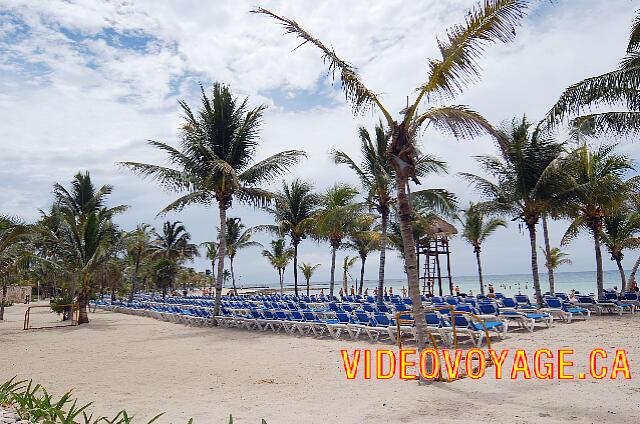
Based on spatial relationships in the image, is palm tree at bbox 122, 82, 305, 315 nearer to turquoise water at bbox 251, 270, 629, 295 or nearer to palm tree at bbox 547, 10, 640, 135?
palm tree at bbox 547, 10, 640, 135

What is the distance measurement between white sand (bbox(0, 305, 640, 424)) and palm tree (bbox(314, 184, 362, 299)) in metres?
4.89

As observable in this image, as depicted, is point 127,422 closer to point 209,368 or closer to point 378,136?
point 209,368

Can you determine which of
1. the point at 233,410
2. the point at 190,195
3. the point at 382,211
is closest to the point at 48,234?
the point at 190,195

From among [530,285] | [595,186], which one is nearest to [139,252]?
[595,186]

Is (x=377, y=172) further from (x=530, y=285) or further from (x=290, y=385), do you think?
(x=530, y=285)

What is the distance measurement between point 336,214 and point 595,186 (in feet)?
27.6

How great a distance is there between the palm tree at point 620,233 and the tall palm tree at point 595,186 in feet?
10.2

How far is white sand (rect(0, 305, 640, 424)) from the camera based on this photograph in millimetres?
5578

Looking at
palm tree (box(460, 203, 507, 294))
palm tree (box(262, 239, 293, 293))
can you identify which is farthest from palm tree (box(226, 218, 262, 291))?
palm tree (box(460, 203, 507, 294))

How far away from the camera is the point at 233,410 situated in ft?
20.4

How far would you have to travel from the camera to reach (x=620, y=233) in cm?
2116

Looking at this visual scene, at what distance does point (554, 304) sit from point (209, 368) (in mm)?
10450

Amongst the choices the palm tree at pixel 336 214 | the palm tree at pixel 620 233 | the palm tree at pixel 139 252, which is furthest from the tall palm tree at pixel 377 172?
the palm tree at pixel 139 252

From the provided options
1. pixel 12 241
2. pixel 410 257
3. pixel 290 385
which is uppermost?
pixel 12 241
